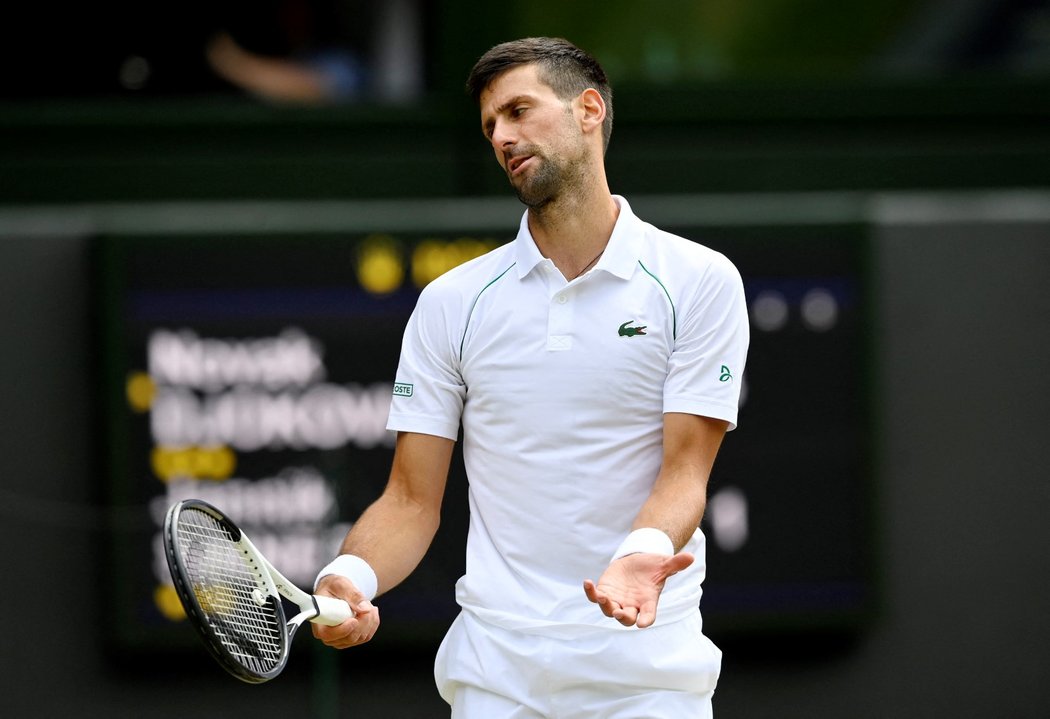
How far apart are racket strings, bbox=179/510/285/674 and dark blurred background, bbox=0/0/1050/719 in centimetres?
249

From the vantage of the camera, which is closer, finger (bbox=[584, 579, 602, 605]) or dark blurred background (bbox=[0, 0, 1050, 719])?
finger (bbox=[584, 579, 602, 605])

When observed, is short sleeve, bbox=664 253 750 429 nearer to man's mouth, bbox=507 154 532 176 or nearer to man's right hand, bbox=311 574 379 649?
man's mouth, bbox=507 154 532 176

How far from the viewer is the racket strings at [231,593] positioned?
9.98 feet

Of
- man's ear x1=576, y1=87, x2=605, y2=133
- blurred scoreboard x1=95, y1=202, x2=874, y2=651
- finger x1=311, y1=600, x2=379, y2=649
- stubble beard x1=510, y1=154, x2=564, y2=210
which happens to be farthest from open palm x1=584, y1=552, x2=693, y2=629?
blurred scoreboard x1=95, y1=202, x2=874, y2=651

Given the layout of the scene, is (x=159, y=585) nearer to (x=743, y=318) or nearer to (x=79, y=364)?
(x=79, y=364)

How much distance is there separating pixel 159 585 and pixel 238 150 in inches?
78.3

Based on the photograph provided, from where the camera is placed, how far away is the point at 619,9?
23.2ft

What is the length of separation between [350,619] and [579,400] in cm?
58

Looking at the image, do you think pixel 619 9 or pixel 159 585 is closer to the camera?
pixel 159 585

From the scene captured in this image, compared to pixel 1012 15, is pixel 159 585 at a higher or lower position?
lower

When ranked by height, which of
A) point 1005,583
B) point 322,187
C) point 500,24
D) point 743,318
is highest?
point 500,24

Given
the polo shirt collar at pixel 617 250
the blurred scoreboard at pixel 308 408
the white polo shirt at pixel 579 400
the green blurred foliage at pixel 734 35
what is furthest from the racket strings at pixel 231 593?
the green blurred foliage at pixel 734 35

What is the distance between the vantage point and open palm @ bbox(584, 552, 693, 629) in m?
2.91

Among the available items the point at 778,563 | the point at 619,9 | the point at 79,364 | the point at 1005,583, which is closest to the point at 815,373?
the point at 778,563
